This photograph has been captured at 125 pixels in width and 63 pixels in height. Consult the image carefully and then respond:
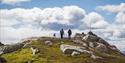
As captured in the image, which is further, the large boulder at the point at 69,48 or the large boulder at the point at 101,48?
the large boulder at the point at 101,48

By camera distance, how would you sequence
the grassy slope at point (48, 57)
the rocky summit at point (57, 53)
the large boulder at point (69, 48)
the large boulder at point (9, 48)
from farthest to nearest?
1. the large boulder at point (9, 48)
2. the large boulder at point (69, 48)
3. the rocky summit at point (57, 53)
4. the grassy slope at point (48, 57)

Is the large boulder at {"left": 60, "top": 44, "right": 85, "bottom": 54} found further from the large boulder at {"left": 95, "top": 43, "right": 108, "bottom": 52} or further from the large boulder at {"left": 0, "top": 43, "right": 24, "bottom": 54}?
the large boulder at {"left": 0, "top": 43, "right": 24, "bottom": 54}

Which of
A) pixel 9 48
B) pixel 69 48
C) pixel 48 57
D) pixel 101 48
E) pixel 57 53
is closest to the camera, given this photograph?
pixel 48 57

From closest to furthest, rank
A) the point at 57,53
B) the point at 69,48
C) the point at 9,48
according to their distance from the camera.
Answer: the point at 57,53 → the point at 69,48 → the point at 9,48

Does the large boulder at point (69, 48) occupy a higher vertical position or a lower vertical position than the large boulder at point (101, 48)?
higher

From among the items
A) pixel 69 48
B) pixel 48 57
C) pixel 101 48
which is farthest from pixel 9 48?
pixel 101 48

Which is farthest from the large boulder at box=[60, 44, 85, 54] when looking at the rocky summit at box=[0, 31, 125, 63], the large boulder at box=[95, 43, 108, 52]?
the large boulder at box=[95, 43, 108, 52]

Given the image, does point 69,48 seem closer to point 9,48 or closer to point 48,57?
point 48,57

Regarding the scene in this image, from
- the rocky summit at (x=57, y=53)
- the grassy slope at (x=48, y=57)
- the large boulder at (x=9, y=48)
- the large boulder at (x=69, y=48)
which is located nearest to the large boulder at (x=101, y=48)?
the rocky summit at (x=57, y=53)

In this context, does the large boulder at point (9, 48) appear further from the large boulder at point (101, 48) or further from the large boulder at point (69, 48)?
the large boulder at point (101, 48)

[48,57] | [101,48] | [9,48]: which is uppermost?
[9,48]

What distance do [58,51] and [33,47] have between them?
15.7 metres

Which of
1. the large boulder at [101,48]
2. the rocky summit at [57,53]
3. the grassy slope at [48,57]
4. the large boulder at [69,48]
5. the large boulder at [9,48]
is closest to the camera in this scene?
the grassy slope at [48,57]

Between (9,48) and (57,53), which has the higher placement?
(9,48)
